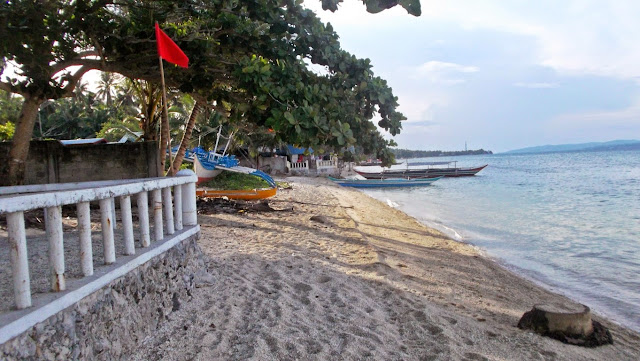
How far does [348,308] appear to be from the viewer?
465 cm

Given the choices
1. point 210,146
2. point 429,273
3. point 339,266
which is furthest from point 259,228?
point 210,146

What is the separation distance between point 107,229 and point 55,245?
1.75 ft

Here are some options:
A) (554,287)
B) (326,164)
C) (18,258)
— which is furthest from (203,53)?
(326,164)

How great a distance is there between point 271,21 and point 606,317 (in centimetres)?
680

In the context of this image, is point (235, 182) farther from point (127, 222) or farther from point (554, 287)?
point (127, 222)

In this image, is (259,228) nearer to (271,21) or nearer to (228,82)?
(228,82)

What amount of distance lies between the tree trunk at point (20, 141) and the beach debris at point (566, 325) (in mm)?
7841

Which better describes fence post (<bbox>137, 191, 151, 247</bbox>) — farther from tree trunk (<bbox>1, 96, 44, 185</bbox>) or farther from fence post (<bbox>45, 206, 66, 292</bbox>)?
tree trunk (<bbox>1, 96, 44, 185</bbox>)

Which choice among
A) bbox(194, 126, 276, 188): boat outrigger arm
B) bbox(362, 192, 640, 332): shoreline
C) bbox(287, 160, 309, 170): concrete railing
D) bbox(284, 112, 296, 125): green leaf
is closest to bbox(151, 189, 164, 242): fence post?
bbox(284, 112, 296, 125): green leaf

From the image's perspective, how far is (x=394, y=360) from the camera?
11.4ft

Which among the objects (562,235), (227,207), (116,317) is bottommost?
(562,235)

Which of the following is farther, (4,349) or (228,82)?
(228,82)

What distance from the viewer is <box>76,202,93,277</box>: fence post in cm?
282

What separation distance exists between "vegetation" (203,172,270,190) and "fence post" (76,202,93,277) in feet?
46.1
